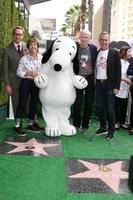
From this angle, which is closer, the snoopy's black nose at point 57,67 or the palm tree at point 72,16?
the snoopy's black nose at point 57,67

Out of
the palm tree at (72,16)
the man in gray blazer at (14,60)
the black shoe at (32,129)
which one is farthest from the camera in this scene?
the palm tree at (72,16)

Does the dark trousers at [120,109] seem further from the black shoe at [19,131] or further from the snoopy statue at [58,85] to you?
the black shoe at [19,131]

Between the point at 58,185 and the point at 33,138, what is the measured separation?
220 centimetres

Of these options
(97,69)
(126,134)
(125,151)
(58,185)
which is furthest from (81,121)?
(58,185)

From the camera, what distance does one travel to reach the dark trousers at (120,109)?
7223mm

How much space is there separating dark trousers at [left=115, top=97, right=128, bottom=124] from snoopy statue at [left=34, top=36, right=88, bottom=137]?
131 centimetres

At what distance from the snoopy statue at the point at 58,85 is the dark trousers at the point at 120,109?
1314 mm

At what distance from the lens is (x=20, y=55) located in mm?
6484

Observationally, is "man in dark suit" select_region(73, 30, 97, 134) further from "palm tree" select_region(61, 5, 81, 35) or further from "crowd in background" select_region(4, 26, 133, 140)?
"palm tree" select_region(61, 5, 81, 35)

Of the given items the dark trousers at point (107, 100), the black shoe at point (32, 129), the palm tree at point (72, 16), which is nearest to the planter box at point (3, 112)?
the black shoe at point (32, 129)

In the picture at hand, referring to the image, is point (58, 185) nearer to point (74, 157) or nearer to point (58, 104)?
point (74, 157)

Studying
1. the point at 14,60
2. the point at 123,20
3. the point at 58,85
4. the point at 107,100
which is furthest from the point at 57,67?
the point at 123,20

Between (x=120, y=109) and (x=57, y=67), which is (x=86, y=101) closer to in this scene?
(x=57, y=67)

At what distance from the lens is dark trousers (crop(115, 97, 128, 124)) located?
722 centimetres
